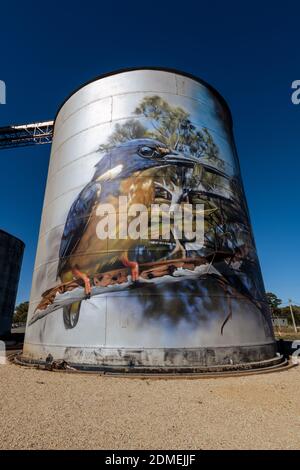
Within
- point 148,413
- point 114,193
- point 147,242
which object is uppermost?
point 114,193

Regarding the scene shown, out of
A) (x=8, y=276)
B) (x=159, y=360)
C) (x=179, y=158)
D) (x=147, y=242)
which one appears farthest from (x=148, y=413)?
(x=8, y=276)

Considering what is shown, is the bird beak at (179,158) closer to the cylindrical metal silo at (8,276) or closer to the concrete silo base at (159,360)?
the concrete silo base at (159,360)

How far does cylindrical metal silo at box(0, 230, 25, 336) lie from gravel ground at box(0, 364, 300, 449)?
25.6 metres

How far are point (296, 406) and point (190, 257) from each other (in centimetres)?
666

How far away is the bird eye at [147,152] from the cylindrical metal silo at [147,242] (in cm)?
5

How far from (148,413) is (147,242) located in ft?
23.5

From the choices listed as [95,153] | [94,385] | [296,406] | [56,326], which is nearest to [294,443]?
[296,406]

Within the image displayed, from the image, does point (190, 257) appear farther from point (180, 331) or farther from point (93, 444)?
point (93, 444)

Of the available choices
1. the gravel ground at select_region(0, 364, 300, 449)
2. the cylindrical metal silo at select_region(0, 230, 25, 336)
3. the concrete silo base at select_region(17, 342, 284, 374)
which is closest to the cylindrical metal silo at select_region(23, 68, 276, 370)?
the concrete silo base at select_region(17, 342, 284, 374)

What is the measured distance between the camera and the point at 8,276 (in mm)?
34406

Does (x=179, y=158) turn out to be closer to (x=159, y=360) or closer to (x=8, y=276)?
(x=159, y=360)

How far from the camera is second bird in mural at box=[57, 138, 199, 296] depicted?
1297 centimetres

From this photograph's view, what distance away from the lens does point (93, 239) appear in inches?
532

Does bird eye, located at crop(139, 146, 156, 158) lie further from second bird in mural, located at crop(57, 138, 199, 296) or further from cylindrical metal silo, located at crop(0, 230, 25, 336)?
cylindrical metal silo, located at crop(0, 230, 25, 336)
